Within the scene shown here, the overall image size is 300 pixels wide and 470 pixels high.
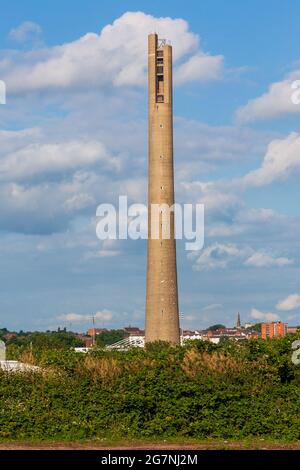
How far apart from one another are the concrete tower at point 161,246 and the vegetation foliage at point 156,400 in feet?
154

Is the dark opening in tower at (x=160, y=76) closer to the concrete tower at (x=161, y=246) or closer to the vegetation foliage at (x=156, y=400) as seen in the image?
the concrete tower at (x=161, y=246)

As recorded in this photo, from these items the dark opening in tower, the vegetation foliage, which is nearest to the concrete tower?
the dark opening in tower

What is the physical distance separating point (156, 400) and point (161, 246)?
163 ft

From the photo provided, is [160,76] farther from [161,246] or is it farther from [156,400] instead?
[156,400]

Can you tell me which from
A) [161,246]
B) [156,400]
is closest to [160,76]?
[161,246]

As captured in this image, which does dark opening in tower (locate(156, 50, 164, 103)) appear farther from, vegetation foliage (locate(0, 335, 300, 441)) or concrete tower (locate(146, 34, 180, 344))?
vegetation foliage (locate(0, 335, 300, 441))

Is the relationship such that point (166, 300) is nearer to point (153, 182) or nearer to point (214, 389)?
point (153, 182)

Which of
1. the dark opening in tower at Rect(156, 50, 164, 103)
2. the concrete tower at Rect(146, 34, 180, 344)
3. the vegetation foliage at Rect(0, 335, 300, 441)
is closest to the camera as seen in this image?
the vegetation foliage at Rect(0, 335, 300, 441)

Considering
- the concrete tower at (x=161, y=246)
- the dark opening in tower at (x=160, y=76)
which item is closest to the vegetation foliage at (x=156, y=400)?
the concrete tower at (x=161, y=246)

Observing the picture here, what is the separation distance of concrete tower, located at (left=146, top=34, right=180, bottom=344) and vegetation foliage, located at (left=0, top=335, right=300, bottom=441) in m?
46.8

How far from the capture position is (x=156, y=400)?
26.5m

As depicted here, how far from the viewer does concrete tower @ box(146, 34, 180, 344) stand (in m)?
75.9

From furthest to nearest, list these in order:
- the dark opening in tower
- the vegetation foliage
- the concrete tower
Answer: the dark opening in tower → the concrete tower → the vegetation foliage

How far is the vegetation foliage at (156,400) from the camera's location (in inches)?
1019
